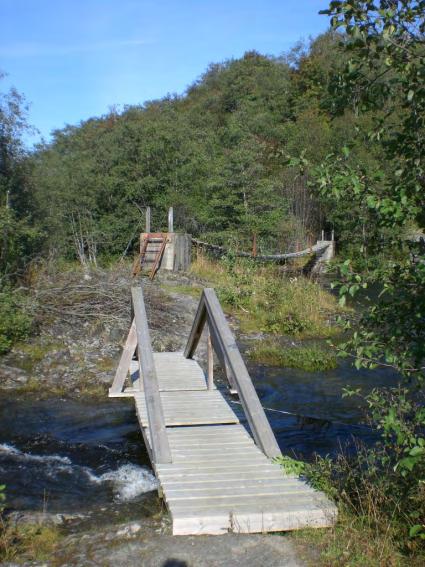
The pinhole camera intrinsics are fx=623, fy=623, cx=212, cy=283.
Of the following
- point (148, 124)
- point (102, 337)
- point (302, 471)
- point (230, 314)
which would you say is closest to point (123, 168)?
point (148, 124)

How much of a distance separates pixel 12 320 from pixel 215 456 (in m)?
6.56

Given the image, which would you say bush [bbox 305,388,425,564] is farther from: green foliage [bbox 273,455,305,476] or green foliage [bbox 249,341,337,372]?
green foliage [bbox 249,341,337,372]

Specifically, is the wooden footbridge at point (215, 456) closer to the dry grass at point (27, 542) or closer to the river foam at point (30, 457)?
the dry grass at point (27, 542)

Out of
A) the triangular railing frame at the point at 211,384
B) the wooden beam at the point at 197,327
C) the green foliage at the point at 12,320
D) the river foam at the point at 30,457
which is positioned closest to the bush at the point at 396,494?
the triangular railing frame at the point at 211,384

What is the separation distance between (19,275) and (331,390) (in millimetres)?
7006

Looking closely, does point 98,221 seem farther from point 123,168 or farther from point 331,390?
point 331,390

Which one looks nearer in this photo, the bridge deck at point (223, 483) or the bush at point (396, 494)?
the bush at point (396, 494)

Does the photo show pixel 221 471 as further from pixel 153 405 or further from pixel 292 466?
pixel 153 405

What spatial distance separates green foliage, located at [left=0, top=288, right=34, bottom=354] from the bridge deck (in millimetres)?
4626

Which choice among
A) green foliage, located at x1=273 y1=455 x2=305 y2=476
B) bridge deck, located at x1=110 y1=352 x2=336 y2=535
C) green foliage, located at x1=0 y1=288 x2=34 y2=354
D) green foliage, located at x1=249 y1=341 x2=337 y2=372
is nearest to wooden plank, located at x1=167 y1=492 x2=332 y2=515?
bridge deck, located at x1=110 y1=352 x2=336 y2=535

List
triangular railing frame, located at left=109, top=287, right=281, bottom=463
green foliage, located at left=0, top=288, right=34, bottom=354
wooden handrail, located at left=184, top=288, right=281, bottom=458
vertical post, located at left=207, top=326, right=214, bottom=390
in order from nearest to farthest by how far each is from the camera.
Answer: triangular railing frame, located at left=109, top=287, right=281, bottom=463 → wooden handrail, located at left=184, top=288, right=281, bottom=458 → vertical post, located at left=207, top=326, right=214, bottom=390 → green foliage, located at left=0, top=288, right=34, bottom=354

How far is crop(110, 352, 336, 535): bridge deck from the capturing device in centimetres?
390

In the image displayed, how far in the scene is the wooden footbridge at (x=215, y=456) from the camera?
3928mm

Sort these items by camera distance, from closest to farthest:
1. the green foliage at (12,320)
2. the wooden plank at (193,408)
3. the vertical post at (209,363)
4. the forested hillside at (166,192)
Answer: the wooden plank at (193,408), the vertical post at (209,363), the green foliage at (12,320), the forested hillside at (166,192)
